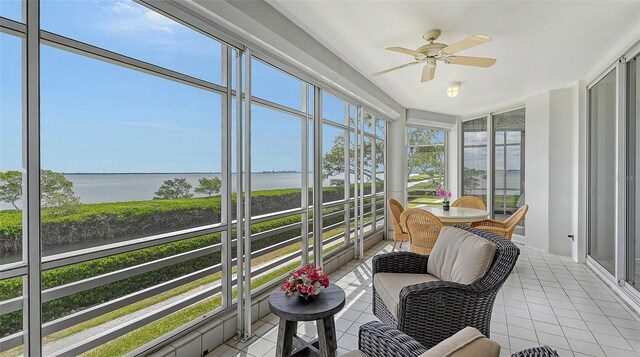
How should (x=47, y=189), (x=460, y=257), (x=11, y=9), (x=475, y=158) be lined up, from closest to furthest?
1. (x=11, y=9)
2. (x=47, y=189)
3. (x=460, y=257)
4. (x=475, y=158)

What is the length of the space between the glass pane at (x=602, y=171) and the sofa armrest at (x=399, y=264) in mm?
2721

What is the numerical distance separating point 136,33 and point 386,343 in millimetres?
2359

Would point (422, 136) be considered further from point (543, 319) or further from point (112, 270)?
point (112, 270)

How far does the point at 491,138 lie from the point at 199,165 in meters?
5.77

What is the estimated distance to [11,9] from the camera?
135cm

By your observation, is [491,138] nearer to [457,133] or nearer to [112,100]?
[457,133]

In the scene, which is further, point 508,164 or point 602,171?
point 508,164

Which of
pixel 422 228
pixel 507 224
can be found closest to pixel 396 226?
pixel 422 228

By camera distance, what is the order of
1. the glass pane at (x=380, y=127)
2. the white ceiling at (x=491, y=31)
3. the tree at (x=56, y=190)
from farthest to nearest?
the glass pane at (x=380, y=127)
the white ceiling at (x=491, y=31)
the tree at (x=56, y=190)

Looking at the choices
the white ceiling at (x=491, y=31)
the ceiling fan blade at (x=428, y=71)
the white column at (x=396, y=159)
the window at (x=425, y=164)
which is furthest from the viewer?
the window at (x=425, y=164)

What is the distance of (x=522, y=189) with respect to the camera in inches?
214

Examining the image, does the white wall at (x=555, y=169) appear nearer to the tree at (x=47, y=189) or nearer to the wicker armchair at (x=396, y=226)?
the wicker armchair at (x=396, y=226)

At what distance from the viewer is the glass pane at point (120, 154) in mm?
1567

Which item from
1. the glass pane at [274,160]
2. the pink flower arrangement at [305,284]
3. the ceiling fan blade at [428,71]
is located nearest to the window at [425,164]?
the ceiling fan blade at [428,71]
